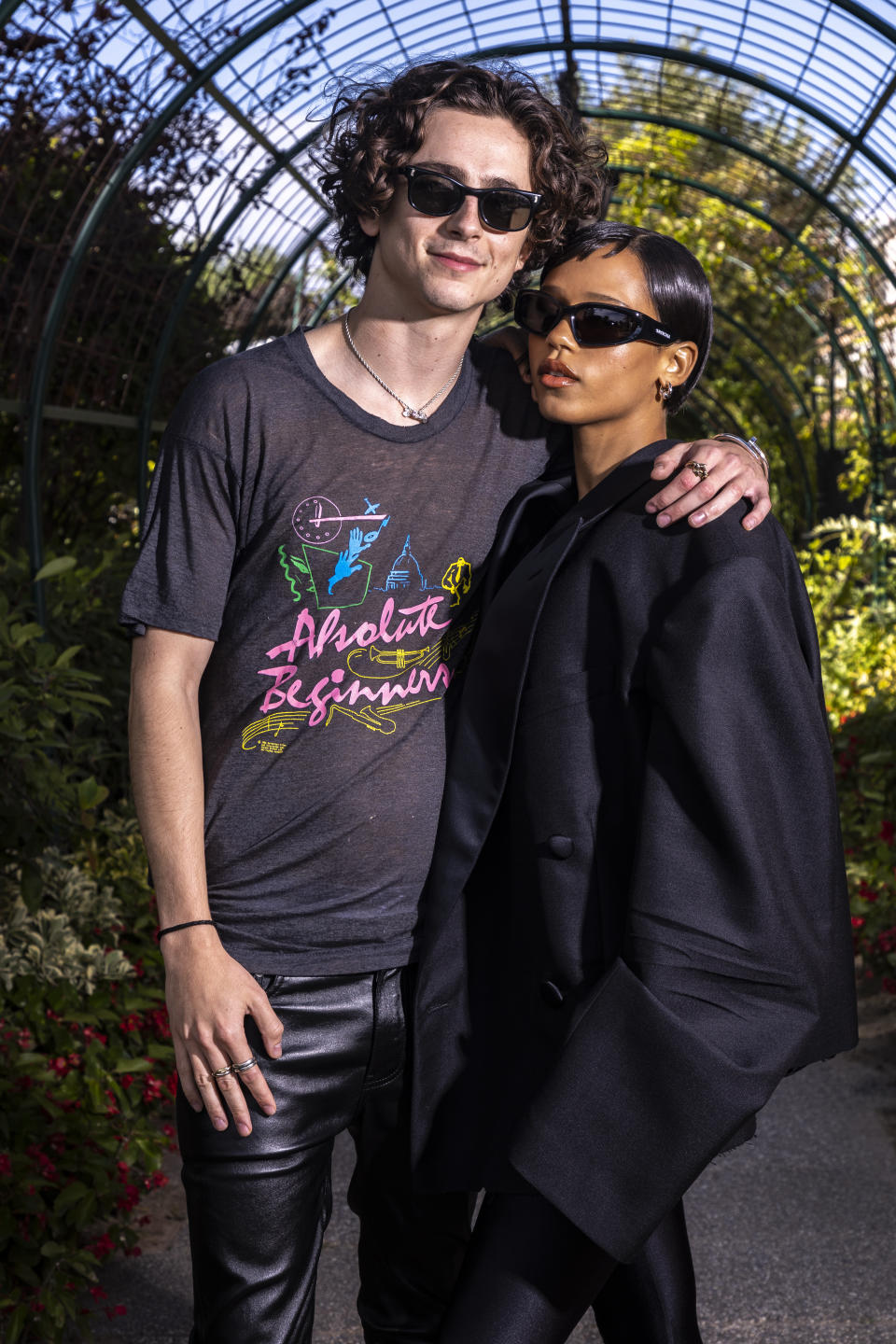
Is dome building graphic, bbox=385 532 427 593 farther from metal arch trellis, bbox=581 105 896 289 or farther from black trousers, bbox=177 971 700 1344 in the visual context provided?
metal arch trellis, bbox=581 105 896 289

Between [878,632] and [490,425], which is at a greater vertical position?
[490,425]

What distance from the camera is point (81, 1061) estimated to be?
3277 mm

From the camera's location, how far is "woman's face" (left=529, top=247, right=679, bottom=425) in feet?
6.23

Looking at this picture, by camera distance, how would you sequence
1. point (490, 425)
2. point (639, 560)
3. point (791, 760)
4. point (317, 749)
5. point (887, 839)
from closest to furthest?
point (791, 760) → point (639, 560) → point (317, 749) → point (490, 425) → point (887, 839)

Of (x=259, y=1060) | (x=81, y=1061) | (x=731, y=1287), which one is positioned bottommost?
(x=731, y=1287)

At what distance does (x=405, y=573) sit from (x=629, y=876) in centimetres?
55

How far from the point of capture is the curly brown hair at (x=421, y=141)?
6.31 ft

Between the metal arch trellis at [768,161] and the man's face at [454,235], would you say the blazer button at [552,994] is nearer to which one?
the man's face at [454,235]

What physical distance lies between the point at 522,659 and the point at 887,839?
11.8ft

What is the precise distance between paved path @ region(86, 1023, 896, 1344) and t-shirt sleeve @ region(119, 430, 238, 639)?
76.6 inches

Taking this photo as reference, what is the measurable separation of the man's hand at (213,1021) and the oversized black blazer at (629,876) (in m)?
0.26

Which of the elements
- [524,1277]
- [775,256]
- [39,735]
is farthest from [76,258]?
[775,256]

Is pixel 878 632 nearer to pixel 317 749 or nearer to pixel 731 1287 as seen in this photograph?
pixel 731 1287

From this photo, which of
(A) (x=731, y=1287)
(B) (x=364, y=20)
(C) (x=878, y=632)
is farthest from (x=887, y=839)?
(B) (x=364, y=20)
